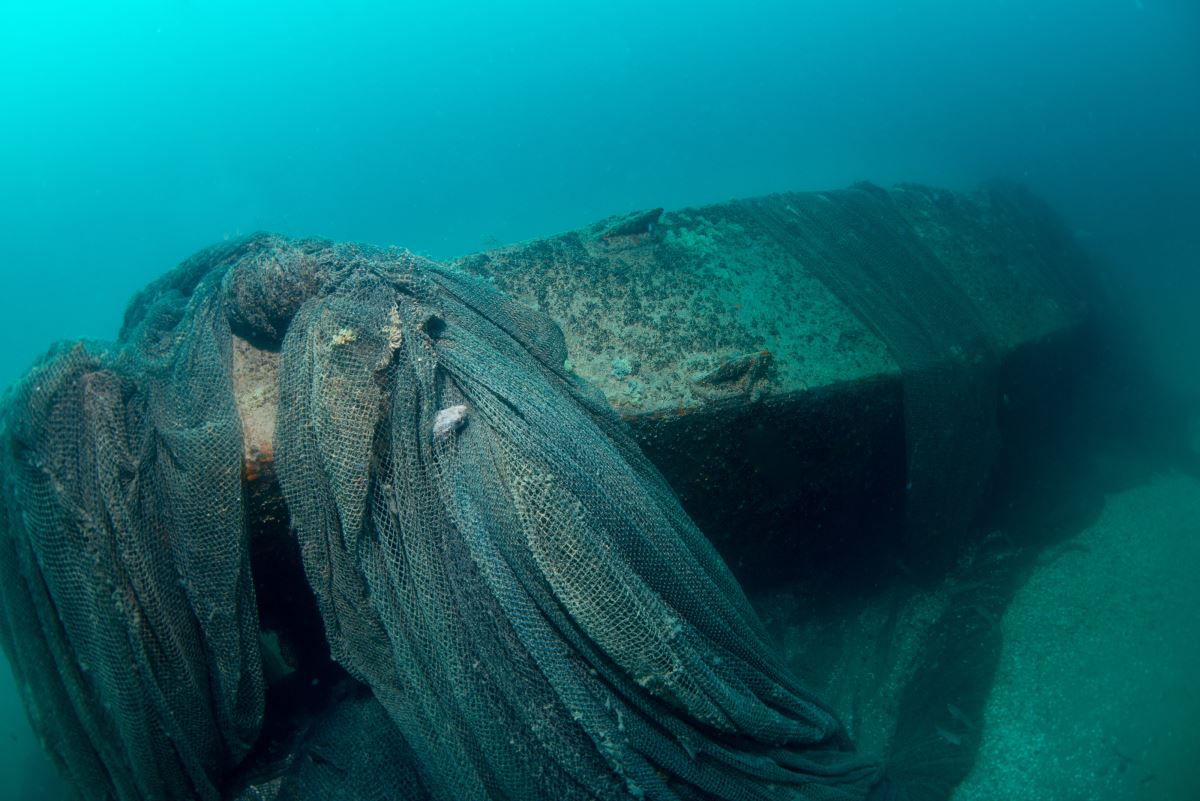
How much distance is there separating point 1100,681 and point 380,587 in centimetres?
523

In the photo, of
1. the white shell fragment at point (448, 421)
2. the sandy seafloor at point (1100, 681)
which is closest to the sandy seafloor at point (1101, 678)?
the sandy seafloor at point (1100, 681)

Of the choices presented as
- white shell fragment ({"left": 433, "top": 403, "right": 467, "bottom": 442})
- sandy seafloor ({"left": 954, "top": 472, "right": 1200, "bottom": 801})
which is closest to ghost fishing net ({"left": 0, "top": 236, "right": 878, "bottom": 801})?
white shell fragment ({"left": 433, "top": 403, "right": 467, "bottom": 442})

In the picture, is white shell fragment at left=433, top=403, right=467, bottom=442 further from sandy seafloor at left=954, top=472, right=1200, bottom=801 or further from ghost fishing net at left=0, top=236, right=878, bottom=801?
sandy seafloor at left=954, top=472, right=1200, bottom=801

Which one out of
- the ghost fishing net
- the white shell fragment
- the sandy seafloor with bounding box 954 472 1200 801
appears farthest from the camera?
the sandy seafloor with bounding box 954 472 1200 801

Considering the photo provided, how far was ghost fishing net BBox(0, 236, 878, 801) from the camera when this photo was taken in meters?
1.77

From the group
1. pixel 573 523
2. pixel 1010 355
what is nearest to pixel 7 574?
pixel 573 523

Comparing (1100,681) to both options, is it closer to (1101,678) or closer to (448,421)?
(1101,678)

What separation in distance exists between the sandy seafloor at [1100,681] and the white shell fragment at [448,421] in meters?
3.99

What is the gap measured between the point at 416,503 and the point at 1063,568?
5.85 meters

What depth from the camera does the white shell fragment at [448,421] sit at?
190 cm

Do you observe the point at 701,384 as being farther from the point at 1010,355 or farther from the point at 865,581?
the point at 1010,355

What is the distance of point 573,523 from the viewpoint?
1800mm

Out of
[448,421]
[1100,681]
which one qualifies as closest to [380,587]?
[448,421]

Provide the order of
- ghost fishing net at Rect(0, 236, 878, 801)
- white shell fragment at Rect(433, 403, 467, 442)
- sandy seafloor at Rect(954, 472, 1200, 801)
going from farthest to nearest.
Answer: sandy seafloor at Rect(954, 472, 1200, 801) < white shell fragment at Rect(433, 403, 467, 442) < ghost fishing net at Rect(0, 236, 878, 801)
